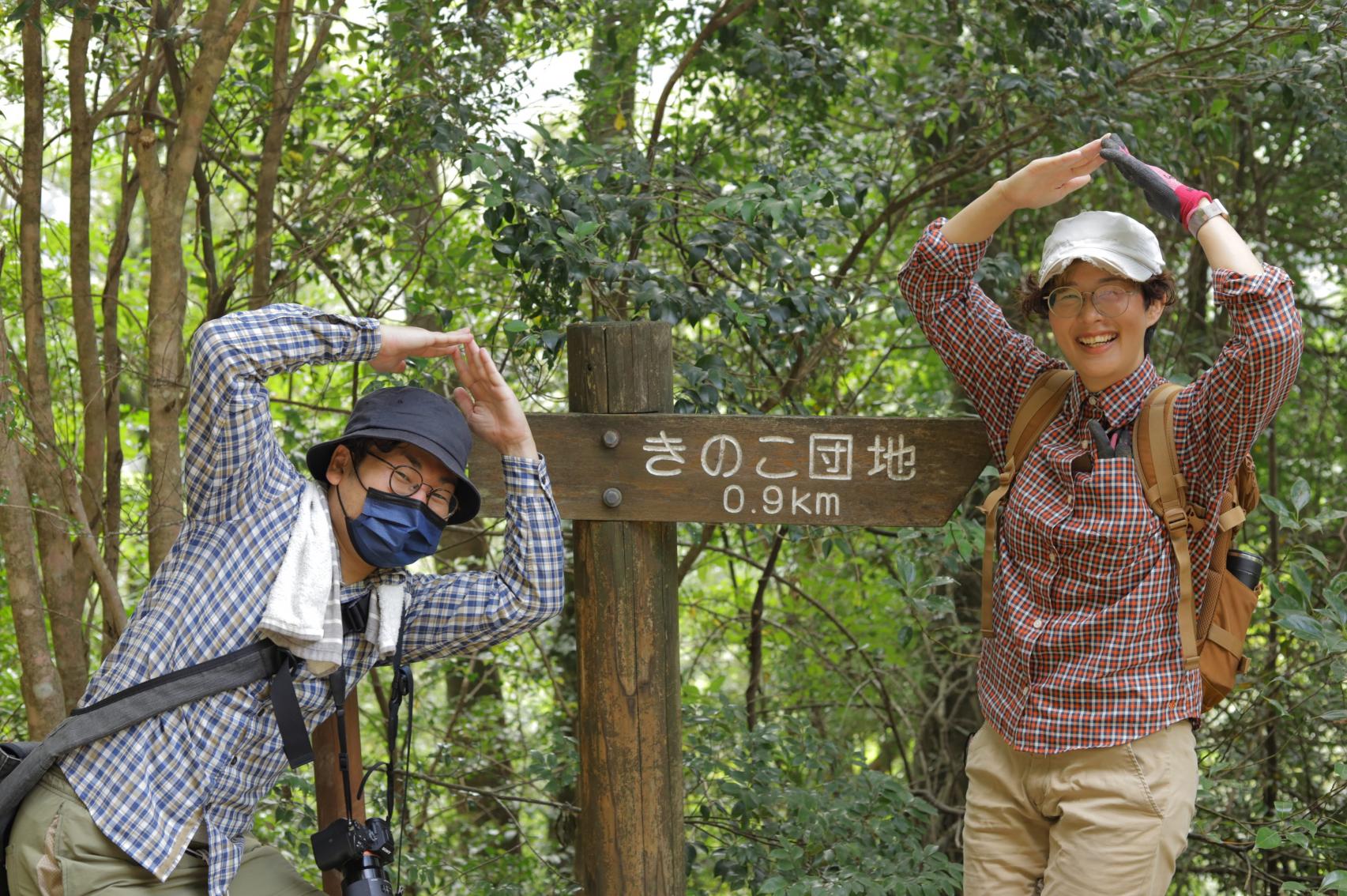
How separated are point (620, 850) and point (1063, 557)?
3.98ft

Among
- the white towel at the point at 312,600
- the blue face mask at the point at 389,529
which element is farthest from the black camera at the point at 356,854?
the blue face mask at the point at 389,529

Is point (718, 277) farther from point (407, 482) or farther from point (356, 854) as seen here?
point (356, 854)

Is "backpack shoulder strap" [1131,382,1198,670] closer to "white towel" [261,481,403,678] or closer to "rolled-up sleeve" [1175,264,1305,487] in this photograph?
"rolled-up sleeve" [1175,264,1305,487]

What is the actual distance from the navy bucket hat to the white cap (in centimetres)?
119

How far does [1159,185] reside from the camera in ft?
7.79

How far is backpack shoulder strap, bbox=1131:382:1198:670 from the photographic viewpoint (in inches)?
90.5

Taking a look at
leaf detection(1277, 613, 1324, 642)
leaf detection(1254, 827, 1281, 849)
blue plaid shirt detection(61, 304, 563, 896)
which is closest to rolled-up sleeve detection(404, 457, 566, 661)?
blue plaid shirt detection(61, 304, 563, 896)

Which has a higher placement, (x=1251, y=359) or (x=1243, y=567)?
(x=1251, y=359)

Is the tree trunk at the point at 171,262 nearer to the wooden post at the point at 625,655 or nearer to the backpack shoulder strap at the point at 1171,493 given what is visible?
the wooden post at the point at 625,655

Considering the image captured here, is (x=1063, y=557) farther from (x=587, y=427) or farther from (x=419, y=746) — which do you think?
(x=419, y=746)

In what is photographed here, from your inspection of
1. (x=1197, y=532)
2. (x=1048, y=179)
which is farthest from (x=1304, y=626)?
(x=1048, y=179)

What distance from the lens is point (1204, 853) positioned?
493 centimetres

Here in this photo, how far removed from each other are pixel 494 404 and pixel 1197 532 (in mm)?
1400

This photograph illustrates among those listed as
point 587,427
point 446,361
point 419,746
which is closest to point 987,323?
point 587,427
